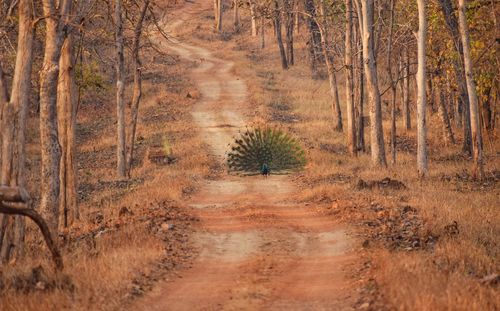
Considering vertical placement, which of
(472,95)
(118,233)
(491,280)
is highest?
(472,95)

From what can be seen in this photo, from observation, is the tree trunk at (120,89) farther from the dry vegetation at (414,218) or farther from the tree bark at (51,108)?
the tree bark at (51,108)

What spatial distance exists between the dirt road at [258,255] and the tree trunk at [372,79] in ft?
12.1

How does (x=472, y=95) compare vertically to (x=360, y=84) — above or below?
below

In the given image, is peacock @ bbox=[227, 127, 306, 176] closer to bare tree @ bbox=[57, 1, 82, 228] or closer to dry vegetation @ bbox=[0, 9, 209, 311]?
dry vegetation @ bbox=[0, 9, 209, 311]

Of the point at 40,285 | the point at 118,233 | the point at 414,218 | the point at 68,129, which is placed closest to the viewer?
the point at 40,285

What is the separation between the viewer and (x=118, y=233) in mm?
12695

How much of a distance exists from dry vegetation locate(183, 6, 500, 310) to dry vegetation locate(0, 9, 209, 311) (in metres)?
3.06

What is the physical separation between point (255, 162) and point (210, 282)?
13681 millimetres

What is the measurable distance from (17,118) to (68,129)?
3877 mm

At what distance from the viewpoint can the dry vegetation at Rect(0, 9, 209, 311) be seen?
8.52 m

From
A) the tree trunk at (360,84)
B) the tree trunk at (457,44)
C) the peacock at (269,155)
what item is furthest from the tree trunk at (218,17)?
the peacock at (269,155)

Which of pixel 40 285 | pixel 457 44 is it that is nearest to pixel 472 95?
pixel 457 44

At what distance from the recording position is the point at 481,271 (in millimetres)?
9438

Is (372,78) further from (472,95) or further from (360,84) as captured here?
(360,84)
